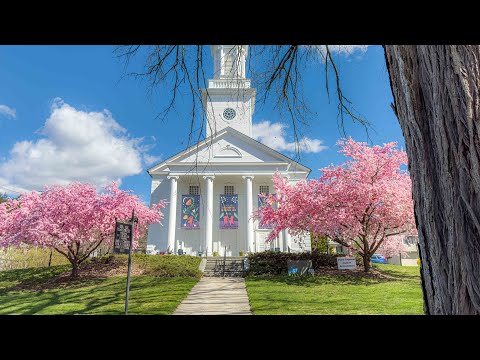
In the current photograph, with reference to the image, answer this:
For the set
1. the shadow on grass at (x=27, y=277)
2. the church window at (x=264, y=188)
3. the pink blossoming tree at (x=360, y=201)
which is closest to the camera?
the pink blossoming tree at (x=360, y=201)

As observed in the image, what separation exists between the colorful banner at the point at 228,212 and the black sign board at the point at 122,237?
14266 millimetres

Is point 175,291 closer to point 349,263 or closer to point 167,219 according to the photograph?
point 349,263

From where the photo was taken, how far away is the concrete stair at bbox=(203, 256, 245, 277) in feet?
48.9

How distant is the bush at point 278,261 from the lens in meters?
14.5

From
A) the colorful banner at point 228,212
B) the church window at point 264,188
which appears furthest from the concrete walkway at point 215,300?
the church window at point 264,188

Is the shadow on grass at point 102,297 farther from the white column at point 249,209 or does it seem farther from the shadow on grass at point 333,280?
the white column at point 249,209

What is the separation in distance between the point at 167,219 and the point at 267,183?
317 inches

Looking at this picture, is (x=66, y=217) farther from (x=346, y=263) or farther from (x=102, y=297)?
(x=346, y=263)

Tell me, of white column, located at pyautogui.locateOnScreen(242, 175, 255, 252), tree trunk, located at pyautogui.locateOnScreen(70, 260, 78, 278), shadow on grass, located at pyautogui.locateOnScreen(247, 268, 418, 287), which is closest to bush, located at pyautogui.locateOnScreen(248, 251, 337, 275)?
shadow on grass, located at pyautogui.locateOnScreen(247, 268, 418, 287)

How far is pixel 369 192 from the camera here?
496 inches

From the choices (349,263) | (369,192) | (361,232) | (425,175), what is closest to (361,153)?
(369,192)
